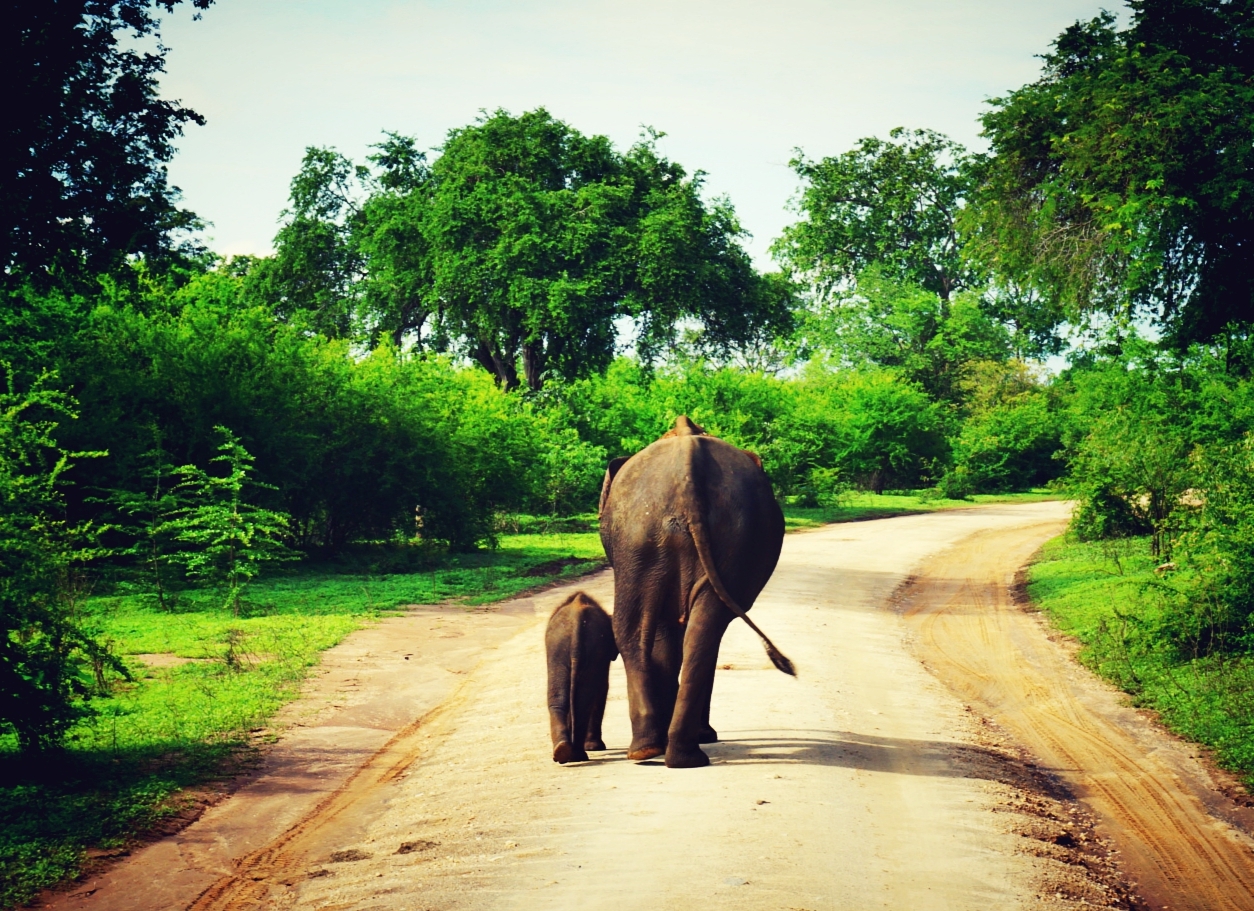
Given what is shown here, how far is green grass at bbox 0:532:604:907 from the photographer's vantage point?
679 centimetres

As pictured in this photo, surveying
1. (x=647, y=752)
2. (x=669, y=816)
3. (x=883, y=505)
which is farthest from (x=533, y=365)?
(x=669, y=816)

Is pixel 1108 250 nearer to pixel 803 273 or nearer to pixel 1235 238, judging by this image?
pixel 1235 238

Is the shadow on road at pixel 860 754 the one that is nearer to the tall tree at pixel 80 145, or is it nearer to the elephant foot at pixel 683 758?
the elephant foot at pixel 683 758

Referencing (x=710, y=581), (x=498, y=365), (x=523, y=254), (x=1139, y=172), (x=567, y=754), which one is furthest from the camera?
(x=498, y=365)

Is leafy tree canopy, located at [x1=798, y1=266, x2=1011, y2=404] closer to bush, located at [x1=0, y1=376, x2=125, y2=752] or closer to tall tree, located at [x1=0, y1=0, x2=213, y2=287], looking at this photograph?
tall tree, located at [x1=0, y1=0, x2=213, y2=287]

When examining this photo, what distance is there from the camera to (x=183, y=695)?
10.6m

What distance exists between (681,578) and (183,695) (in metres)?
5.38

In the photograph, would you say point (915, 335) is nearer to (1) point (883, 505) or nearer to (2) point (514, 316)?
(1) point (883, 505)

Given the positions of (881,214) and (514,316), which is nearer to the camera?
Answer: (514,316)

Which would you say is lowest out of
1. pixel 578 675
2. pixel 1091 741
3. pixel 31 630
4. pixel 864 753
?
pixel 1091 741

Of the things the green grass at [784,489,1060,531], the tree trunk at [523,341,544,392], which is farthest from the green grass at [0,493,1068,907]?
the green grass at [784,489,1060,531]

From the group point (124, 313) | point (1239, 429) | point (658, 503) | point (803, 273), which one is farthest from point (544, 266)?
point (803, 273)

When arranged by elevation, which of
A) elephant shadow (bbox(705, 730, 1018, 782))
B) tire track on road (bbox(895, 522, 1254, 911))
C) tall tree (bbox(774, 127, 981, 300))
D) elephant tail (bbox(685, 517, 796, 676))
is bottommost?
tire track on road (bbox(895, 522, 1254, 911))

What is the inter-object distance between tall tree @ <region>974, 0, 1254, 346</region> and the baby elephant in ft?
42.4
